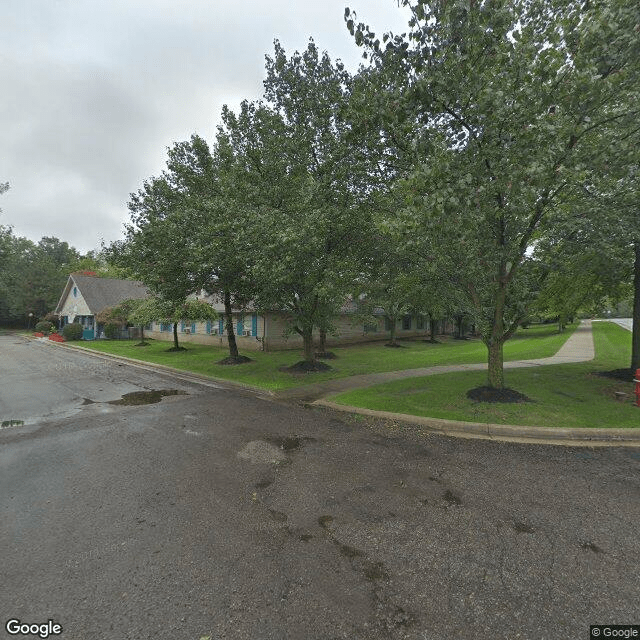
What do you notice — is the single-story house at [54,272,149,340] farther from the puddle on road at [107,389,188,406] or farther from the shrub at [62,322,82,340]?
the puddle on road at [107,389,188,406]

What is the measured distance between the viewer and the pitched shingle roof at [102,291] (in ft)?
123

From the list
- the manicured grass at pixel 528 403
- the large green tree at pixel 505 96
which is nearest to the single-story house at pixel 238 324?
the manicured grass at pixel 528 403

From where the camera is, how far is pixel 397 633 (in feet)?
7.98

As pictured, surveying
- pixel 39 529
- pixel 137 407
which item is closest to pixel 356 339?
pixel 137 407

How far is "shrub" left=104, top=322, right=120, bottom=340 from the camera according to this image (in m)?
34.5

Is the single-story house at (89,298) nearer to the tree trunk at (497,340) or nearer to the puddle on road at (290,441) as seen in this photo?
the puddle on road at (290,441)

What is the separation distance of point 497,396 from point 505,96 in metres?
6.66

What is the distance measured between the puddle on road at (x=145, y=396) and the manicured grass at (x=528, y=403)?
5.25 metres

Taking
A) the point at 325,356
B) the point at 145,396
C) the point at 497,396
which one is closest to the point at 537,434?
the point at 497,396

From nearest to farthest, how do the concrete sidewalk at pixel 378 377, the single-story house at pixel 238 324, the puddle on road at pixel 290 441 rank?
1. the puddle on road at pixel 290 441
2. the concrete sidewalk at pixel 378 377
3. the single-story house at pixel 238 324

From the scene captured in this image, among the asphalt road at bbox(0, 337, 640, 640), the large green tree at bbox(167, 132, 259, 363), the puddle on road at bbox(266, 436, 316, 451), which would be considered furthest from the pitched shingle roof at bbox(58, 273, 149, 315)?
the asphalt road at bbox(0, 337, 640, 640)

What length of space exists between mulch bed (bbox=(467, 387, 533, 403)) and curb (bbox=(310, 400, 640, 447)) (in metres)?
1.71

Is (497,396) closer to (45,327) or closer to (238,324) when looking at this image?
(238,324)

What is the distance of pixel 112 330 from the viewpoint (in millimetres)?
34656
